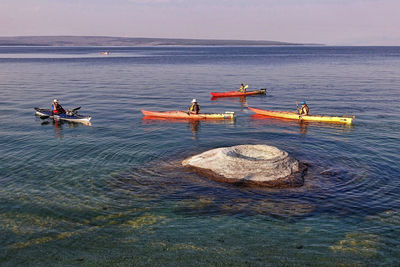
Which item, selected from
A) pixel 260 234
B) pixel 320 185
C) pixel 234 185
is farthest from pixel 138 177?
pixel 320 185

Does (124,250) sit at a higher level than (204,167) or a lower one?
lower

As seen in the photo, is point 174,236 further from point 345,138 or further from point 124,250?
point 345,138

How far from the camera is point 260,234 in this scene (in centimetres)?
1289

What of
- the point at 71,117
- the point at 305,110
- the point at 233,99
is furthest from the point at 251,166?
the point at 233,99

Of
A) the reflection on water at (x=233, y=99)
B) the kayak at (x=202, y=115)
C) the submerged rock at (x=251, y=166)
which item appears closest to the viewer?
the submerged rock at (x=251, y=166)

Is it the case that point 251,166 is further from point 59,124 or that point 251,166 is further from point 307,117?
point 59,124

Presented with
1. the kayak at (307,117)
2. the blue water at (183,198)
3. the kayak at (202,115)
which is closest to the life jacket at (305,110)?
the kayak at (307,117)

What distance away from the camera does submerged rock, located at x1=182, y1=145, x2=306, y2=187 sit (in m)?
17.2

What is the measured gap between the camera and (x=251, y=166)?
58.5 feet

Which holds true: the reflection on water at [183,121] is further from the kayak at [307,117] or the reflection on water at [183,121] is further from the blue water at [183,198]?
the kayak at [307,117]

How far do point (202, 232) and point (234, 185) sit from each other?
4519mm

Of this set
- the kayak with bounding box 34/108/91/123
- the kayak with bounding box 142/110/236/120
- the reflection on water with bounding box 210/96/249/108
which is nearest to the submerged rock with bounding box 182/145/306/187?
the kayak with bounding box 142/110/236/120

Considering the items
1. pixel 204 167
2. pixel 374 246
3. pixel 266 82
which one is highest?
pixel 266 82

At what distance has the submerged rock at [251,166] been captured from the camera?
1716 centimetres
